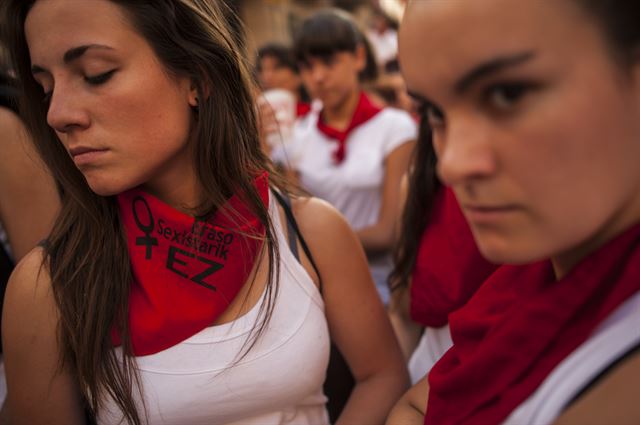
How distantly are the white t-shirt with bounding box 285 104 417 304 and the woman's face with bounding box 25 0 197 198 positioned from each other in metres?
1.67

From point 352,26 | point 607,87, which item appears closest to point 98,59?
point 607,87

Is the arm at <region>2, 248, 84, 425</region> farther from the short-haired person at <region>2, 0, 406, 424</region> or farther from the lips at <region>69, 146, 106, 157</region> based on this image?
the lips at <region>69, 146, 106, 157</region>

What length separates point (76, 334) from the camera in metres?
1.27

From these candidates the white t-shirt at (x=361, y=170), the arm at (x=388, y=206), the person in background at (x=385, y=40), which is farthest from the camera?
the person in background at (x=385, y=40)

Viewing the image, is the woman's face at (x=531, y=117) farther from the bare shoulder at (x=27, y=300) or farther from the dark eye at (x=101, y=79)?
the bare shoulder at (x=27, y=300)

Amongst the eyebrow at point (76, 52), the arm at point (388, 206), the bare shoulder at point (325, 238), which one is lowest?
the arm at point (388, 206)

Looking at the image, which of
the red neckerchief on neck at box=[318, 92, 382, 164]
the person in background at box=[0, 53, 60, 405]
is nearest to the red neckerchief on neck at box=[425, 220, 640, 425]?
the person in background at box=[0, 53, 60, 405]

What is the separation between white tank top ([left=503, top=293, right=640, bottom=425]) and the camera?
715 millimetres

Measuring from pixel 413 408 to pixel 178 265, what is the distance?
2.21ft

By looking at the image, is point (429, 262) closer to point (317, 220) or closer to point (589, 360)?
point (317, 220)

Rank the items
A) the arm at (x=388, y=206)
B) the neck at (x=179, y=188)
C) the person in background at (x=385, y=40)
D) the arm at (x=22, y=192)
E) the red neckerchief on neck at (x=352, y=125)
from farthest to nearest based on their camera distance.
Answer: the person in background at (x=385, y=40) < the red neckerchief on neck at (x=352, y=125) < the arm at (x=388, y=206) < the arm at (x=22, y=192) < the neck at (x=179, y=188)

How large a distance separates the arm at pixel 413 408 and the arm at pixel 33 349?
838 millimetres

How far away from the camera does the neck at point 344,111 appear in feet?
10.8

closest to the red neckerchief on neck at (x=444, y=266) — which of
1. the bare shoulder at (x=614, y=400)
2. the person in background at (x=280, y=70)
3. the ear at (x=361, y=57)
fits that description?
the bare shoulder at (x=614, y=400)
